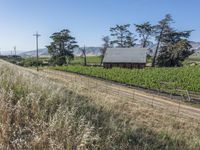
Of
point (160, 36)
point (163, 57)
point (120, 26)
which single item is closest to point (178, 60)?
point (163, 57)

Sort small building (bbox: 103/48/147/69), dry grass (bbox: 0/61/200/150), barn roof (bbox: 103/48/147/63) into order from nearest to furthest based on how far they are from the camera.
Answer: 1. dry grass (bbox: 0/61/200/150)
2. small building (bbox: 103/48/147/69)
3. barn roof (bbox: 103/48/147/63)

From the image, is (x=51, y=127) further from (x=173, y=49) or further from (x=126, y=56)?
(x=173, y=49)

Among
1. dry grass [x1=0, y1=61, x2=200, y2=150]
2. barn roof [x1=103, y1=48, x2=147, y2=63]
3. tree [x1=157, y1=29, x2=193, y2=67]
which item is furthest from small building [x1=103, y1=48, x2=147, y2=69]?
dry grass [x1=0, y1=61, x2=200, y2=150]

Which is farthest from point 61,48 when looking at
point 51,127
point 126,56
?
point 51,127

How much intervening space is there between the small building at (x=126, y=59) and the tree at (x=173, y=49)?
9300 millimetres

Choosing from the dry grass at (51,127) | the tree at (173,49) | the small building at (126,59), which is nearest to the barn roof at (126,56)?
the small building at (126,59)

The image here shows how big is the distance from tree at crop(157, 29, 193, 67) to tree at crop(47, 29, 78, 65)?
88.9 feet

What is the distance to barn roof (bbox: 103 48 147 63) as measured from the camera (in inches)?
2795

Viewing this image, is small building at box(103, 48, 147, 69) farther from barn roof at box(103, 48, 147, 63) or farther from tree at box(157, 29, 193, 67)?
tree at box(157, 29, 193, 67)

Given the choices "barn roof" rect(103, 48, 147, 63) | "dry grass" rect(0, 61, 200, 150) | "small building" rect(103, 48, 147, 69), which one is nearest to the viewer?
"dry grass" rect(0, 61, 200, 150)

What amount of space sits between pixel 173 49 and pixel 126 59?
14.6m

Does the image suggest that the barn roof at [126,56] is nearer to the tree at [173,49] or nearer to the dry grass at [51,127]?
the tree at [173,49]

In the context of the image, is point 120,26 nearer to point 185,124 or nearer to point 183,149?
point 185,124

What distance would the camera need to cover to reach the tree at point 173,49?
77000 millimetres
